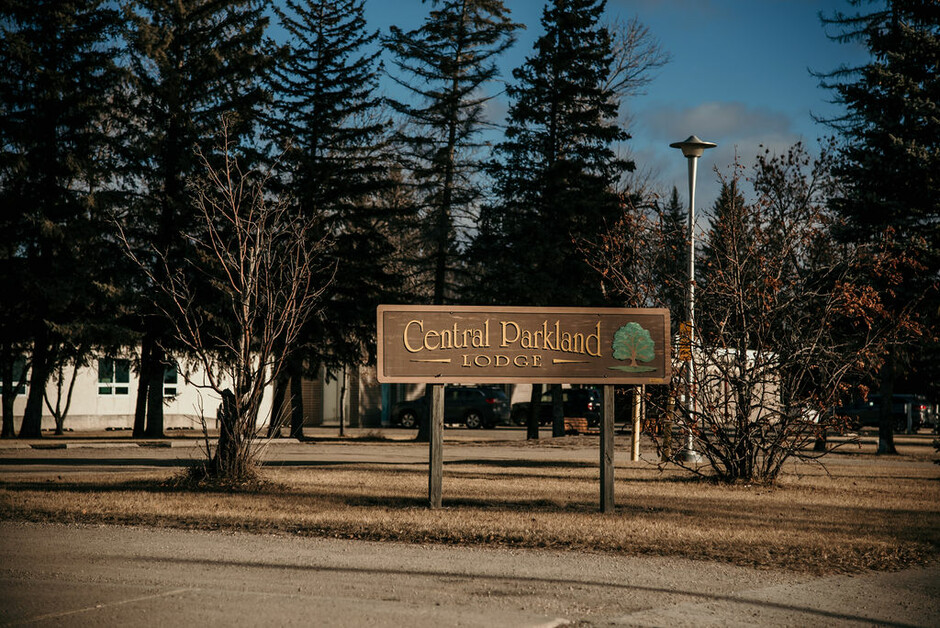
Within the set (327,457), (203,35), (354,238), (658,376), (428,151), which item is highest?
(203,35)

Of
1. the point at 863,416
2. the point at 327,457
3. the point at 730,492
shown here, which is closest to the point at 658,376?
the point at 730,492

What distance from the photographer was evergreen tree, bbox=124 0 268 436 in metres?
27.4

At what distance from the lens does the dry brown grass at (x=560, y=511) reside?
8.81m

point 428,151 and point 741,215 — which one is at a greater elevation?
point 428,151

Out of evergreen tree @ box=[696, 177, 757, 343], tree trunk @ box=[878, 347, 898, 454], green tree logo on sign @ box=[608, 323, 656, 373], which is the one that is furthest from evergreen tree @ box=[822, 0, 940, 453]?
green tree logo on sign @ box=[608, 323, 656, 373]

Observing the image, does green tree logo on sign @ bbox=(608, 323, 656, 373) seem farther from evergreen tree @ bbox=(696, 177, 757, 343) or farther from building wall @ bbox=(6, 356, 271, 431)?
building wall @ bbox=(6, 356, 271, 431)

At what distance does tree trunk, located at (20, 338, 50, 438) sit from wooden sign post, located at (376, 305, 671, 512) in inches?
777

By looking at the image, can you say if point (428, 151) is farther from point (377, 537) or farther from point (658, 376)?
point (377, 537)

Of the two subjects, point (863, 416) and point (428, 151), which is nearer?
point (428, 151)

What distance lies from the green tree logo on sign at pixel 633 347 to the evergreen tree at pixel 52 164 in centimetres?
1919

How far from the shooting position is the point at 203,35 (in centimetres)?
2830

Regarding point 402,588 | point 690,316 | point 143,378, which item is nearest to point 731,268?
point 690,316

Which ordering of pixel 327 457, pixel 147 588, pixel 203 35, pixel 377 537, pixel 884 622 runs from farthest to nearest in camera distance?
1. pixel 203 35
2. pixel 327 457
3. pixel 377 537
4. pixel 147 588
5. pixel 884 622

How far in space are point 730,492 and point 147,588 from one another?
9.15 metres
